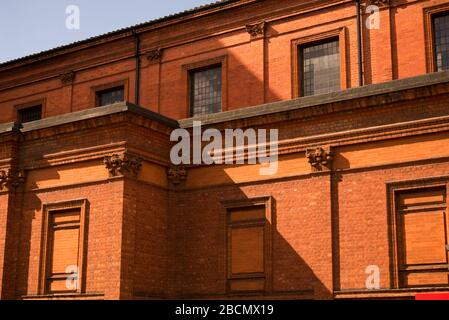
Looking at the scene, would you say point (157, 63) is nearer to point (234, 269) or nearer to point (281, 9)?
point (281, 9)

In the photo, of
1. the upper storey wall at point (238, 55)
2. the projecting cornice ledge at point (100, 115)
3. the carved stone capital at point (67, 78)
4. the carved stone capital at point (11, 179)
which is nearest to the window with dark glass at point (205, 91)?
the upper storey wall at point (238, 55)

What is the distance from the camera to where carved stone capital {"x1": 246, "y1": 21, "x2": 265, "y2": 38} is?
85.3 ft

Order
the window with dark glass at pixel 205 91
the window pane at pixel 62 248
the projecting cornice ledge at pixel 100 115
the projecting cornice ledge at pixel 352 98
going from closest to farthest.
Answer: the projecting cornice ledge at pixel 352 98, the projecting cornice ledge at pixel 100 115, the window pane at pixel 62 248, the window with dark glass at pixel 205 91

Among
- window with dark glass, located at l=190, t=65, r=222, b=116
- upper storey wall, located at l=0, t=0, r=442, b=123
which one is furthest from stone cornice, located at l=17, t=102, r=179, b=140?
upper storey wall, located at l=0, t=0, r=442, b=123

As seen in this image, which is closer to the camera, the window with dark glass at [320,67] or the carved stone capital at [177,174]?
the carved stone capital at [177,174]

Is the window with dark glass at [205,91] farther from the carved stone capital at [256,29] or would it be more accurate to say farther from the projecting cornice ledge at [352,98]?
the projecting cornice ledge at [352,98]

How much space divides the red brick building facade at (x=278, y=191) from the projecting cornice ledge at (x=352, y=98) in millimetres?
40

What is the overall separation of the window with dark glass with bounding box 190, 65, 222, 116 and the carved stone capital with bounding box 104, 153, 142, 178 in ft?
22.7

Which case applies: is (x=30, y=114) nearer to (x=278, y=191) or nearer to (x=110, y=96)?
(x=110, y=96)

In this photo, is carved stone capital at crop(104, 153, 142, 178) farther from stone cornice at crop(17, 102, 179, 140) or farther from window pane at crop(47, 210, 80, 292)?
window pane at crop(47, 210, 80, 292)

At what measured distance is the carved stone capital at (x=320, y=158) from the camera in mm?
19078

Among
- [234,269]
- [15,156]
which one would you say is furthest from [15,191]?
[234,269]

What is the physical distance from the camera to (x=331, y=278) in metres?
18.4

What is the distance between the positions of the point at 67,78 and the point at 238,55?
27.4 feet
